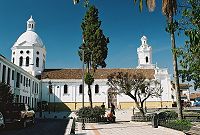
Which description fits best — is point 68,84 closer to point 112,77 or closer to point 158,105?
point 158,105

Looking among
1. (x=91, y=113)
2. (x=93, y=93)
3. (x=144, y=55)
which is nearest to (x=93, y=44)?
(x=91, y=113)

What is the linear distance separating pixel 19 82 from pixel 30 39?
2231 centimetres

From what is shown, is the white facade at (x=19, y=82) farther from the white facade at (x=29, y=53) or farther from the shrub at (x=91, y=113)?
the shrub at (x=91, y=113)

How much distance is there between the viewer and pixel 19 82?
43.1m

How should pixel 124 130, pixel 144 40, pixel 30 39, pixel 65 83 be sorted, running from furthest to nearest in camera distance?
pixel 144 40 → pixel 30 39 → pixel 65 83 → pixel 124 130

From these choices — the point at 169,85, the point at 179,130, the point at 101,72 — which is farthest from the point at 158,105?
the point at 179,130

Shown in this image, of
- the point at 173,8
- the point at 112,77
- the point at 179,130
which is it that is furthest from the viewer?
the point at 112,77

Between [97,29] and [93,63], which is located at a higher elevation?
[97,29]

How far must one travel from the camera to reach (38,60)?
64188mm

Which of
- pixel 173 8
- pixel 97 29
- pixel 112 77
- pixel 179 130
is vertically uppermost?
pixel 97 29

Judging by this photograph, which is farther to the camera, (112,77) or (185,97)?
(185,97)

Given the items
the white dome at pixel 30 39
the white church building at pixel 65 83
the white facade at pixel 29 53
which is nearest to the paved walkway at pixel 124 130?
the white church building at pixel 65 83

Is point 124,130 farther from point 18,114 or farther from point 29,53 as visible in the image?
point 29,53

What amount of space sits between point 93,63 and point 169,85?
94.9 ft
